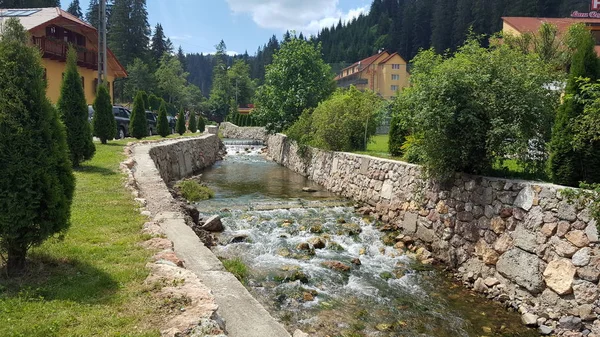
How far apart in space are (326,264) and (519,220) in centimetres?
319

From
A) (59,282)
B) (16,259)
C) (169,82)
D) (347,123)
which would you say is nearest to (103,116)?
(347,123)

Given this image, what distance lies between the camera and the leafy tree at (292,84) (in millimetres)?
24094

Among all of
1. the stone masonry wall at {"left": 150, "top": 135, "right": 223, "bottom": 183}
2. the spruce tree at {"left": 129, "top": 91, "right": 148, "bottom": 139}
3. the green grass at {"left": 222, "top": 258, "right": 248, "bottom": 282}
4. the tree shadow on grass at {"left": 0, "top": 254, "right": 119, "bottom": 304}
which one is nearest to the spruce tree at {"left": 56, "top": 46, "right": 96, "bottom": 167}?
the stone masonry wall at {"left": 150, "top": 135, "right": 223, "bottom": 183}

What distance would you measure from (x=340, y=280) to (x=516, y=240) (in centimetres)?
274

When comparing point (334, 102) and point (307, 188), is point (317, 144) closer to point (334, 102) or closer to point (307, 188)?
point (334, 102)

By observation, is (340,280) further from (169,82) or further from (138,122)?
(169,82)

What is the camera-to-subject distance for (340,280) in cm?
709

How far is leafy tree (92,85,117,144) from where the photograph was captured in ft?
50.0

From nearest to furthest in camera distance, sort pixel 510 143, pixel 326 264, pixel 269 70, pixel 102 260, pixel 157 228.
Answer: pixel 102 260
pixel 157 228
pixel 510 143
pixel 326 264
pixel 269 70

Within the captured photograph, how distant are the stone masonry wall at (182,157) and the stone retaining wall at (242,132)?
16.2 metres

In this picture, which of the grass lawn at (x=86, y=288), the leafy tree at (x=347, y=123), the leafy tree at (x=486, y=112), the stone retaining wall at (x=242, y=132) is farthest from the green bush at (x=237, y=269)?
the stone retaining wall at (x=242, y=132)

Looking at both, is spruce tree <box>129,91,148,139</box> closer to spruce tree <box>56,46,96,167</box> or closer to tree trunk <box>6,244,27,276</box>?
spruce tree <box>56,46,96,167</box>

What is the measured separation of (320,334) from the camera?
528cm

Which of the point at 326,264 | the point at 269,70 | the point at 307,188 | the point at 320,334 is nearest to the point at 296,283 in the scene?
the point at 326,264
